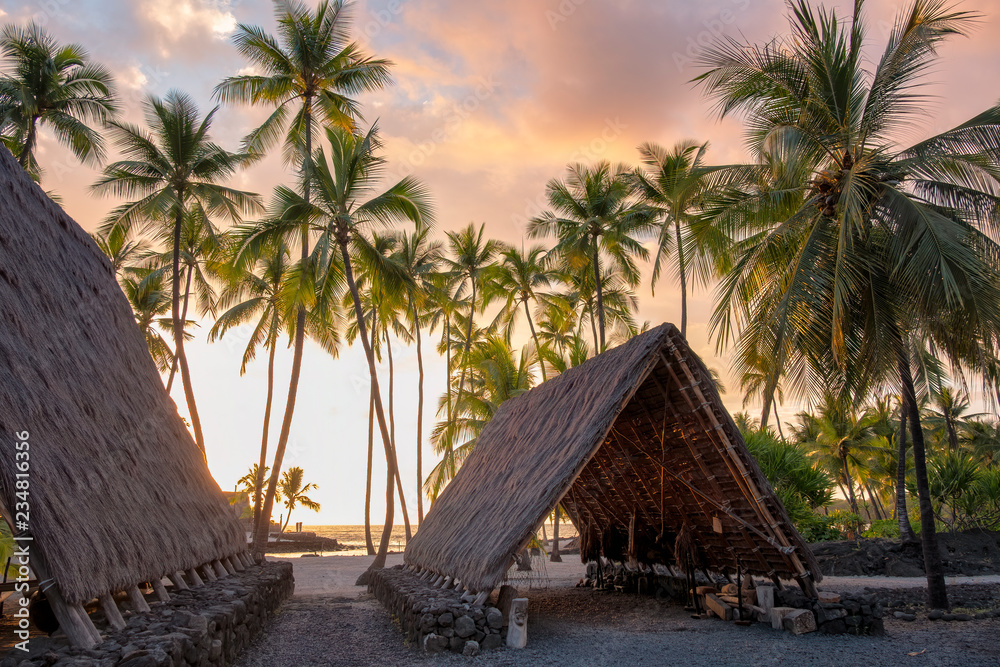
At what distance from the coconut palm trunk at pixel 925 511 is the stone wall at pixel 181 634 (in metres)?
8.17

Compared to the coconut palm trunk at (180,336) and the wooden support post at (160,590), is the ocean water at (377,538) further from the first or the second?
the wooden support post at (160,590)

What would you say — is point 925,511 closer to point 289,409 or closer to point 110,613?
point 110,613

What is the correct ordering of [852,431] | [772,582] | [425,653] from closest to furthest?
1. [425,653]
2. [772,582]
3. [852,431]

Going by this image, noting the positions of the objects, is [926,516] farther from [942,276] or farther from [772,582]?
[942,276]

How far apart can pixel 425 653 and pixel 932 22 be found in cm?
955

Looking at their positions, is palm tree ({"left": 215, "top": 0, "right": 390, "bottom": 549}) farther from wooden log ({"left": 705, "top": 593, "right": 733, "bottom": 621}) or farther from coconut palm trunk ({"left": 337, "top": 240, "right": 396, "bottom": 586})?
wooden log ({"left": 705, "top": 593, "right": 733, "bottom": 621})

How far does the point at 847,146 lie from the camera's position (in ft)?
29.3

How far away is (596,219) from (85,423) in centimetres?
1696

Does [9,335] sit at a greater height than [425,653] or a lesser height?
greater

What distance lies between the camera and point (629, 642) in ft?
23.9

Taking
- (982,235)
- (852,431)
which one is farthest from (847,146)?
(852,431)

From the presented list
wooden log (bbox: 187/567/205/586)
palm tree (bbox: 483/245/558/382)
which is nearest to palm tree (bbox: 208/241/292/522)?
palm tree (bbox: 483/245/558/382)

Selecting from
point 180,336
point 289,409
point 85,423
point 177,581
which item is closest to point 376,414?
point 289,409

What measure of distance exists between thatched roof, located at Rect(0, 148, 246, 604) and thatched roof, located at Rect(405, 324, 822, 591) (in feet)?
10.3
